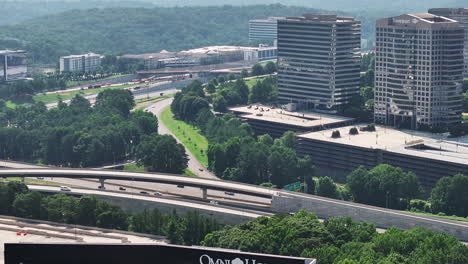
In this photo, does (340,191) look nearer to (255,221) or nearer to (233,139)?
(233,139)

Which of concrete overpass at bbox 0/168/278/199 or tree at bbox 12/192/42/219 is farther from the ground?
tree at bbox 12/192/42/219

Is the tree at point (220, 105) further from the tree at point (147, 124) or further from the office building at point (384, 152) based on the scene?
the office building at point (384, 152)

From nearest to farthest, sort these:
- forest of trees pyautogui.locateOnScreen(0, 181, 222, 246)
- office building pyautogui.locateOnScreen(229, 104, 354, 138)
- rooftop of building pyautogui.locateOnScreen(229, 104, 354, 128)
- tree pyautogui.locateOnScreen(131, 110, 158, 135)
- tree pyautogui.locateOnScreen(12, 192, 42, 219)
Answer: forest of trees pyautogui.locateOnScreen(0, 181, 222, 246) < tree pyautogui.locateOnScreen(12, 192, 42, 219) < office building pyautogui.locateOnScreen(229, 104, 354, 138) < rooftop of building pyautogui.locateOnScreen(229, 104, 354, 128) < tree pyautogui.locateOnScreen(131, 110, 158, 135)

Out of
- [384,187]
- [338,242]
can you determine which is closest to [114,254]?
[338,242]

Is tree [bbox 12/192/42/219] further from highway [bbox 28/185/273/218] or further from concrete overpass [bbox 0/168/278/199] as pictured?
concrete overpass [bbox 0/168/278/199]

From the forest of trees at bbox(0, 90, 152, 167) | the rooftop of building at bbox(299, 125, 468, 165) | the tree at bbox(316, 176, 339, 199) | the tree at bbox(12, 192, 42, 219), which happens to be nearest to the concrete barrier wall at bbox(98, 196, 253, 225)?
the tree at bbox(12, 192, 42, 219)

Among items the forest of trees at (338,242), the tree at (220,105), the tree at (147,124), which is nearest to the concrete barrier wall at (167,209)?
the forest of trees at (338,242)
